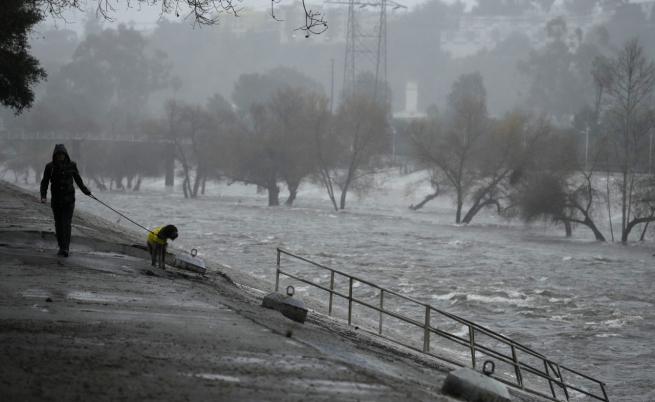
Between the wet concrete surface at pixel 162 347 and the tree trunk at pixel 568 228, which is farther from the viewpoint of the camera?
the tree trunk at pixel 568 228

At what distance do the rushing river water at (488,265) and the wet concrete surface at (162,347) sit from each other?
31.4 feet

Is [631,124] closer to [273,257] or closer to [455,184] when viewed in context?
[455,184]

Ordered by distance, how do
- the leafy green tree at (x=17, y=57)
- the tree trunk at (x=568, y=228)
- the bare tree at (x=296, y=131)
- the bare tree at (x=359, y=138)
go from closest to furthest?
the leafy green tree at (x=17, y=57), the tree trunk at (x=568, y=228), the bare tree at (x=359, y=138), the bare tree at (x=296, y=131)

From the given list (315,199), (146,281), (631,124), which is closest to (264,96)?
(315,199)

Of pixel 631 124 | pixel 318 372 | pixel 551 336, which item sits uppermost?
pixel 631 124

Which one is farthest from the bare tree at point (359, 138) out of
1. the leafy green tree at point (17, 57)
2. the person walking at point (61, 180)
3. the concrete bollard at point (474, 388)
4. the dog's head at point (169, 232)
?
the concrete bollard at point (474, 388)

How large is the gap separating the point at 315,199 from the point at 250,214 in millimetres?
25190

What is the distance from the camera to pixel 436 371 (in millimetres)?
14578

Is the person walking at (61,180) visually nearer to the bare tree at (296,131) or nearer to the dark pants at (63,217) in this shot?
the dark pants at (63,217)

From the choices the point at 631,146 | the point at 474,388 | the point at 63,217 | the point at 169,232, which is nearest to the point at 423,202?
the point at 631,146

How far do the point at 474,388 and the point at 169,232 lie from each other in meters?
A: 7.51

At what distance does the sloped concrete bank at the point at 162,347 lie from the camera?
881cm

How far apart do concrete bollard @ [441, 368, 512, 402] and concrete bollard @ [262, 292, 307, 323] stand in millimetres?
4025

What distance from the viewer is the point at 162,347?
10.5 meters
